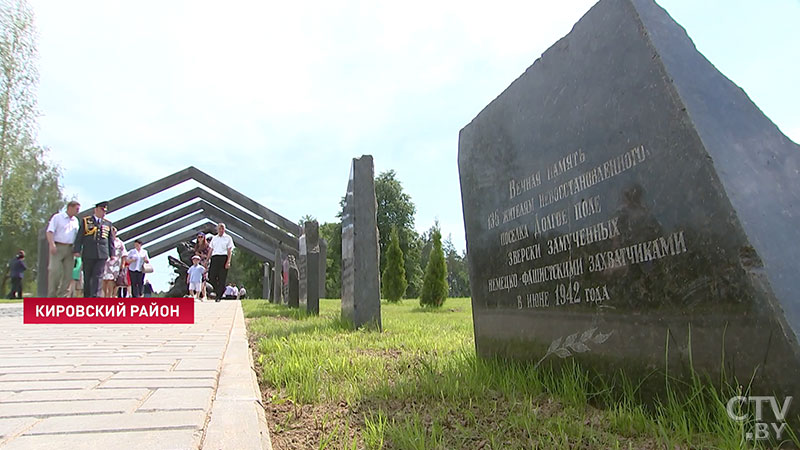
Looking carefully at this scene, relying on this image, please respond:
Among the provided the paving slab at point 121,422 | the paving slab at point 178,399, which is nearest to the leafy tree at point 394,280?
the paving slab at point 178,399

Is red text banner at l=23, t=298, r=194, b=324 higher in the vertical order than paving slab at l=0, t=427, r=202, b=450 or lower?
higher

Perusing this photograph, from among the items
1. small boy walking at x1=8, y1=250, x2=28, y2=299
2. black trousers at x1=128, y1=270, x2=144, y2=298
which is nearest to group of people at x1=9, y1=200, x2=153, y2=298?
black trousers at x1=128, y1=270, x2=144, y2=298

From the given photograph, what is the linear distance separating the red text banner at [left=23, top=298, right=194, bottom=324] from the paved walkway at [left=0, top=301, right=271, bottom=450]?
3532 millimetres

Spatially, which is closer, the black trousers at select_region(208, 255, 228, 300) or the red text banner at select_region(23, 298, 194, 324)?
the red text banner at select_region(23, 298, 194, 324)

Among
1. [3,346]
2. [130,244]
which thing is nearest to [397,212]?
[130,244]

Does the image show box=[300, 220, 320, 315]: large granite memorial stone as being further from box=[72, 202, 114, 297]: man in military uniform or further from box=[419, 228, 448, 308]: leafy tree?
box=[419, 228, 448, 308]: leafy tree

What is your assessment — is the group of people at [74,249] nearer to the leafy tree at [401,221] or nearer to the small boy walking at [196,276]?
the small boy walking at [196,276]

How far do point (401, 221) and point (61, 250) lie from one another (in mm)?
43521

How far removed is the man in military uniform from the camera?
10250mm

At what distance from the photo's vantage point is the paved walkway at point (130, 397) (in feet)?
6.45

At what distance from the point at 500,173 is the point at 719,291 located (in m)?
1.75

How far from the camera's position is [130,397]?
2.63m

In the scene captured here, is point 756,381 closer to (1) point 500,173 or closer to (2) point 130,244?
(1) point 500,173

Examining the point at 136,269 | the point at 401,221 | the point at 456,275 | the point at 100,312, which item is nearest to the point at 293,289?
the point at 100,312
